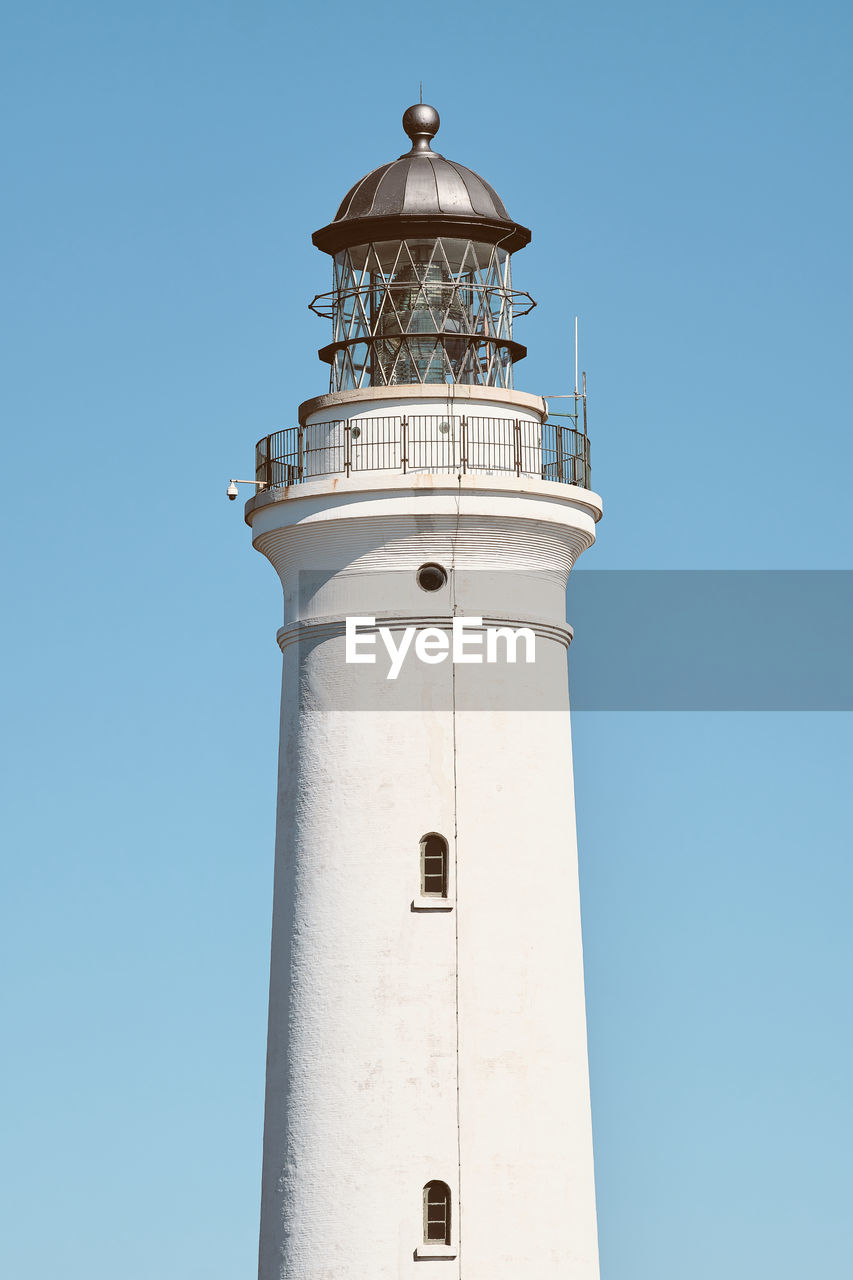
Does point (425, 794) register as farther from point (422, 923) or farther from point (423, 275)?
point (423, 275)

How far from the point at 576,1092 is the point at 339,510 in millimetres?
7800

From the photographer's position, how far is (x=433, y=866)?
118 feet

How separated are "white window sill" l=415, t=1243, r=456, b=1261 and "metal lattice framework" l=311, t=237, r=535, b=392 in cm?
1084

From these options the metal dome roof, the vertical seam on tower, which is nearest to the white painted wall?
the vertical seam on tower

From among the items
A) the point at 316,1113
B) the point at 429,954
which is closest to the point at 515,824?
the point at 429,954

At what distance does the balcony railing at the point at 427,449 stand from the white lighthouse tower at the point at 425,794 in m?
0.04

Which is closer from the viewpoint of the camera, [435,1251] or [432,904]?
[435,1251]

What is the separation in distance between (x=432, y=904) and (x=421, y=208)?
896 centimetres

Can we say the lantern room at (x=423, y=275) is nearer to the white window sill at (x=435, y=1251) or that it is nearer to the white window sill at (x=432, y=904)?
the white window sill at (x=432, y=904)

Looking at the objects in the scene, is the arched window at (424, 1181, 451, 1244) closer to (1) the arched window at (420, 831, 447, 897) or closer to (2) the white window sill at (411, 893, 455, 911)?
(2) the white window sill at (411, 893, 455, 911)

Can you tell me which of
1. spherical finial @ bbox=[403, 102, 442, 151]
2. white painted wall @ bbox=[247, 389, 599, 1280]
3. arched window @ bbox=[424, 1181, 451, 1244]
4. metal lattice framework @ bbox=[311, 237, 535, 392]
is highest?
spherical finial @ bbox=[403, 102, 442, 151]

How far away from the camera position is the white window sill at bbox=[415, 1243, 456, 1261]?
34.8m

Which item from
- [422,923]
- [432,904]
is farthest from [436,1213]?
[432,904]

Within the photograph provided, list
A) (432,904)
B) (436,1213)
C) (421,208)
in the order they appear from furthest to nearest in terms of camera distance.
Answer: (421,208) < (432,904) < (436,1213)
